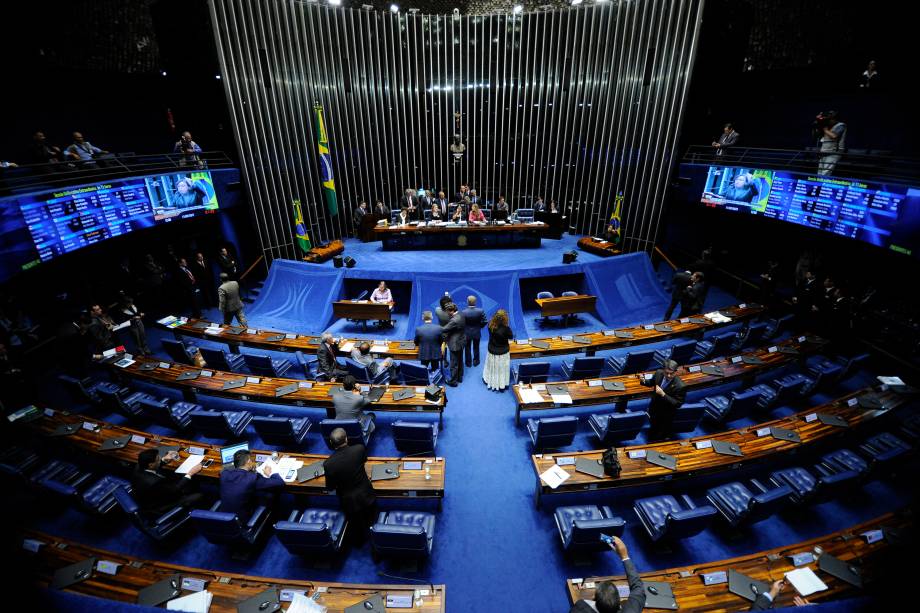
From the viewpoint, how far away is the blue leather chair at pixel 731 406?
5.82 metres

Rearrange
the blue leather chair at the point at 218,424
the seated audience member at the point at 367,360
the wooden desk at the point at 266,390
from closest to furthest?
the blue leather chair at the point at 218,424
the wooden desk at the point at 266,390
the seated audience member at the point at 367,360

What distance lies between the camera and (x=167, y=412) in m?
5.84

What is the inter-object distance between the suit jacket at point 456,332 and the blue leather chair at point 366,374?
125 cm

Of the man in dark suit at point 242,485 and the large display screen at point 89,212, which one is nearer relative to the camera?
the man in dark suit at point 242,485

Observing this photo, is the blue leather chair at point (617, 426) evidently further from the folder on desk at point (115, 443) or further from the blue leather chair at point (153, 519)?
the folder on desk at point (115, 443)

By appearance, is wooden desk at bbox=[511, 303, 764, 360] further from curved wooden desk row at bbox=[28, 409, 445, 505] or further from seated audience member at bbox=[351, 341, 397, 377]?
curved wooden desk row at bbox=[28, 409, 445, 505]

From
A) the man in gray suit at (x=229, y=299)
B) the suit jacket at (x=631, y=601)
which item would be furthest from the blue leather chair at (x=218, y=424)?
the suit jacket at (x=631, y=601)

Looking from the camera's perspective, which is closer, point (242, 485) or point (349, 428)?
point (242, 485)

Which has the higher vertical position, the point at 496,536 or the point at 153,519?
the point at 153,519

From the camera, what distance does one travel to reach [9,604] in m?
1.23

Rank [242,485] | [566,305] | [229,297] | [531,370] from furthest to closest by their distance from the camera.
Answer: [566,305]
[229,297]
[531,370]
[242,485]

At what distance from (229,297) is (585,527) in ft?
28.5

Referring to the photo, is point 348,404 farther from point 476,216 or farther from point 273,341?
point 476,216

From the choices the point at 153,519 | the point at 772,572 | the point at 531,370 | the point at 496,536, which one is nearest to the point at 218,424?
the point at 153,519
